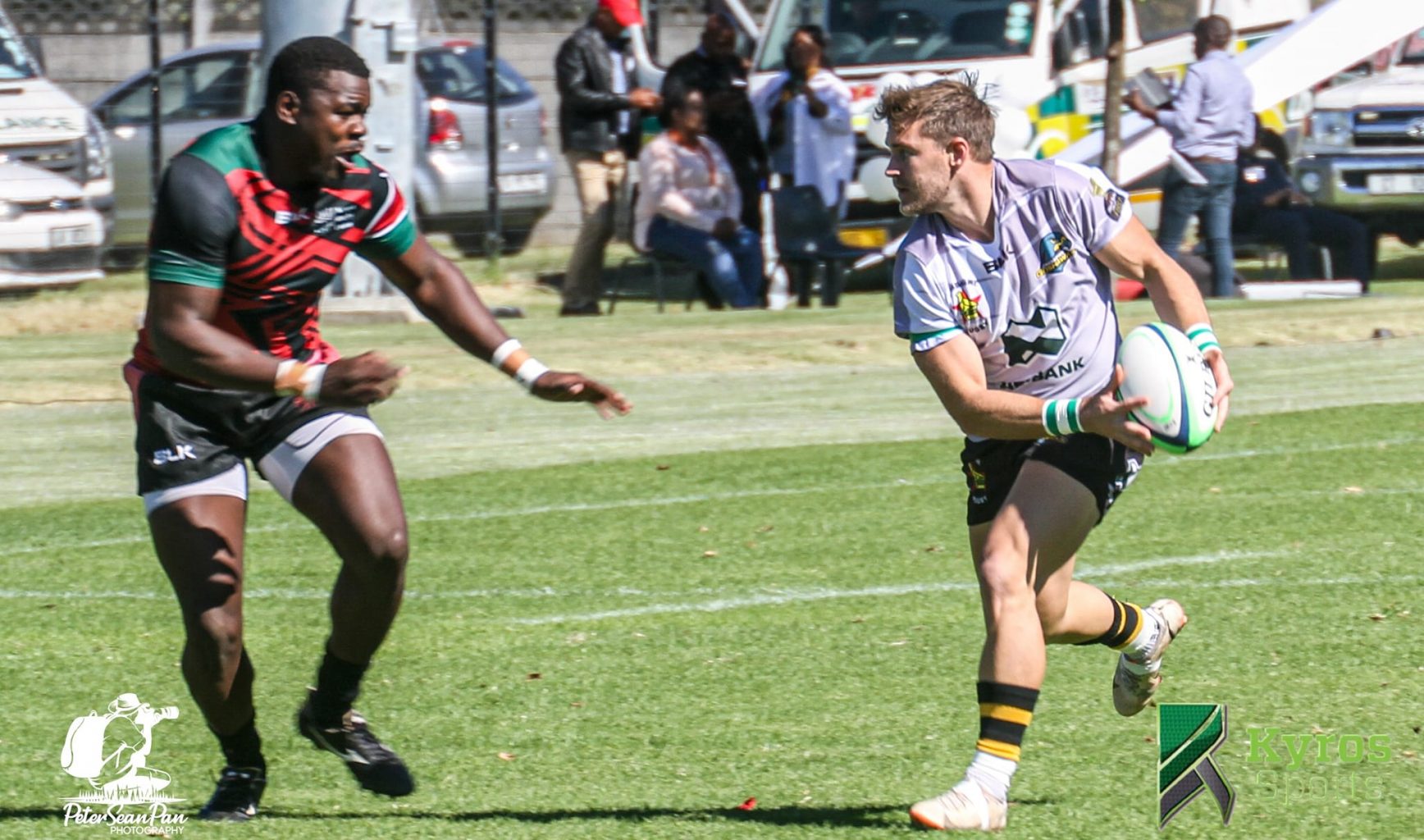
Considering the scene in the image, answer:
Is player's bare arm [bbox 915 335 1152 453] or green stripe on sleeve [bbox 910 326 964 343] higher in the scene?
green stripe on sleeve [bbox 910 326 964 343]

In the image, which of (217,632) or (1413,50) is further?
(1413,50)

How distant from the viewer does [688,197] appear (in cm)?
1609

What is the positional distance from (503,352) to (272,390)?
2.81 ft

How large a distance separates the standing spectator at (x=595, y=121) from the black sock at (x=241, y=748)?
11.2m

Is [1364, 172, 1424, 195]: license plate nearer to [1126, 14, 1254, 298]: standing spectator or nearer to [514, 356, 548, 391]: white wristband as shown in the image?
[1126, 14, 1254, 298]: standing spectator

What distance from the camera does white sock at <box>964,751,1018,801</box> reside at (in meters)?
5.26

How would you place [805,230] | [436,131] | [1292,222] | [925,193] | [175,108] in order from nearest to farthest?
1. [925,193]
2. [805,230]
3. [1292,222]
4. [175,108]
5. [436,131]

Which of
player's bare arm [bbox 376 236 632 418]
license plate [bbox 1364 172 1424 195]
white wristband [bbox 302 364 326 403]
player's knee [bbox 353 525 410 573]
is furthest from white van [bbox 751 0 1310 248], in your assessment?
white wristband [bbox 302 364 326 403]

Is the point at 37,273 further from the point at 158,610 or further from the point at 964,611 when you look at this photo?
the point at 964,611

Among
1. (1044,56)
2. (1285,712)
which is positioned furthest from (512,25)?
(1285,712)

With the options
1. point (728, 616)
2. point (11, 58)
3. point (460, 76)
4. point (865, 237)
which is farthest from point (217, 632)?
point (460, 76)

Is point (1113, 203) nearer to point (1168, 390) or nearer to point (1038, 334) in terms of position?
point (1038, 334)

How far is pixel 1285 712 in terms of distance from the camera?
20.9ft

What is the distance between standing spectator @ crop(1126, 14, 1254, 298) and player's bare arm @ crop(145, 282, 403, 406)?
12728 millimetres
